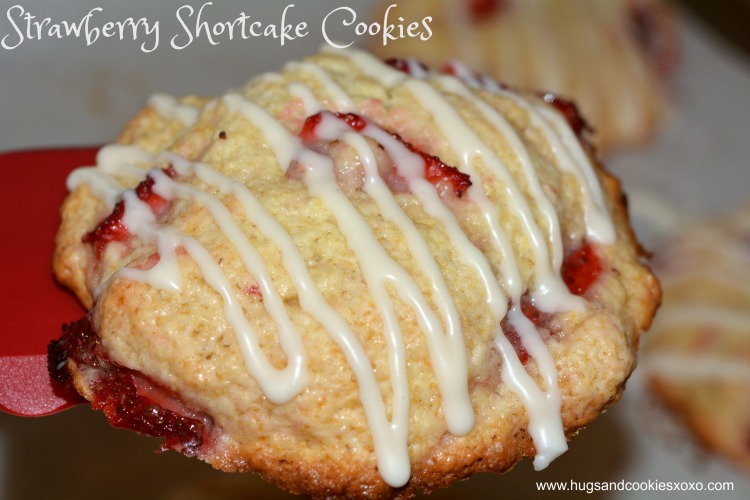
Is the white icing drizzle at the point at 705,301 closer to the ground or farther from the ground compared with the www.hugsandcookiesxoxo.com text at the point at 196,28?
closer to the ground

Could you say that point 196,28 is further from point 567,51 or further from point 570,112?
point 570,112

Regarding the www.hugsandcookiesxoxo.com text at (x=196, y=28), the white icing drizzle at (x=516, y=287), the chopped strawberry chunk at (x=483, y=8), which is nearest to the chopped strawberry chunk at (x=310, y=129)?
the white icing drizzle at (x=516, y=287)

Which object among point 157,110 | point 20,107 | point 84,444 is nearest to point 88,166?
point 157,110

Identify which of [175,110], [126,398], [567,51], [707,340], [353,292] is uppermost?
[175,110]

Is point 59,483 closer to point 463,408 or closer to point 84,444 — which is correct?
point 84,444

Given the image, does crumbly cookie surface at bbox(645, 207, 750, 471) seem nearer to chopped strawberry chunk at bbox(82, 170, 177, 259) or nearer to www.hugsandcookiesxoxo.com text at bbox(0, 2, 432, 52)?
www.hugsandcookiesxoxo.com text at bbox(0, 2, 432, 52)

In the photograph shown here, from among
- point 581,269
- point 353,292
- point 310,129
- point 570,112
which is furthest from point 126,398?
point 570,112

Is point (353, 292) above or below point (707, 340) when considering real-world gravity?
above

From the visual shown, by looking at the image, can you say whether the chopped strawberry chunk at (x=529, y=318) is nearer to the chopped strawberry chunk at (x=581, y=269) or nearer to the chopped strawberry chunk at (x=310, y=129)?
the chopped strawberry chunk at (x=581, y=269)
